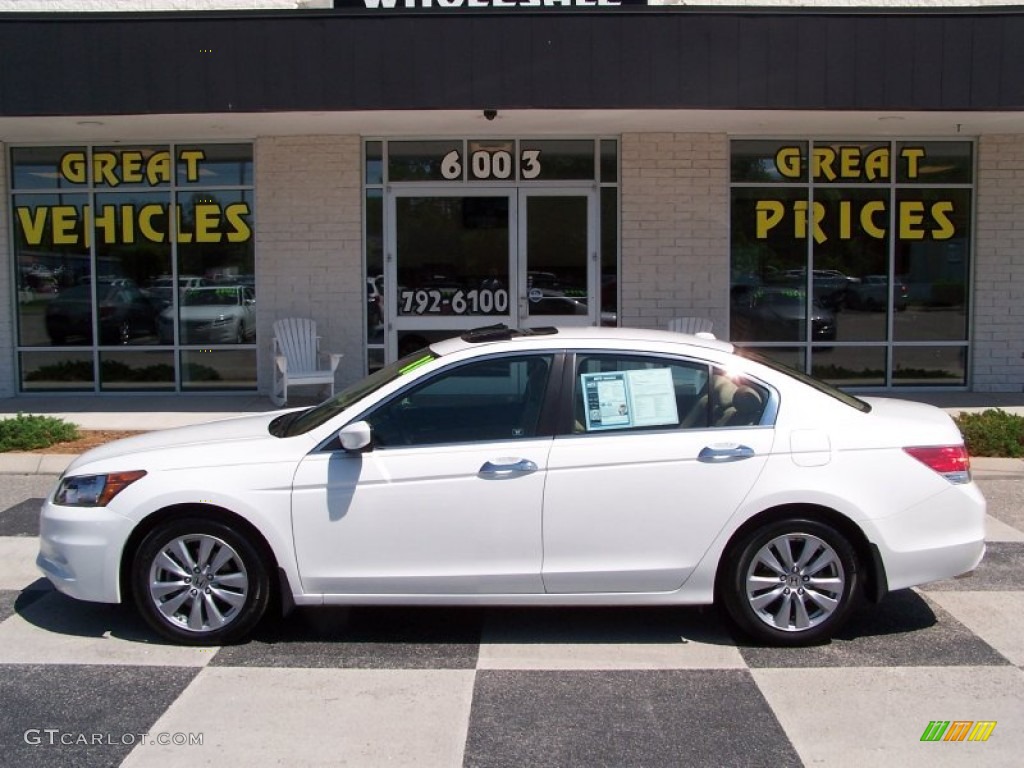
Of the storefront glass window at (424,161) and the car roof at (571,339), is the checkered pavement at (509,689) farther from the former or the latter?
the storefront glass window at (424,161)

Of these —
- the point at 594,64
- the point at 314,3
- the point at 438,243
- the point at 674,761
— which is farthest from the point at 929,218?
the point at 674,761

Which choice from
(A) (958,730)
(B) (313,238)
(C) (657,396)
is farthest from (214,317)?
(A) (958,730)

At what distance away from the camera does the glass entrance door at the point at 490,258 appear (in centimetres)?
1341

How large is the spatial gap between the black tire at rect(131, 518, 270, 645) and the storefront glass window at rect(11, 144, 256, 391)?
28.7 ft

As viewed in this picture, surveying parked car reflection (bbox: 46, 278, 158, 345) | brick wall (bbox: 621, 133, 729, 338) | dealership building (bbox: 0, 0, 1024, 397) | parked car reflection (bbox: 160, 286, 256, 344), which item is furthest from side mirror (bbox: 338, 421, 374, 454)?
parked car reflection (bbox: 46, 278, 158, 345)

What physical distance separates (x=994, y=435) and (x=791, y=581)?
5545 mm

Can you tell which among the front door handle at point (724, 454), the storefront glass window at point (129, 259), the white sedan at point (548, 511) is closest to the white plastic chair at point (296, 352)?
the storefront glass window at point (129, 259)

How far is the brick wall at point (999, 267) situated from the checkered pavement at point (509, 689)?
829 cm

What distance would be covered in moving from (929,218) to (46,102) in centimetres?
1050

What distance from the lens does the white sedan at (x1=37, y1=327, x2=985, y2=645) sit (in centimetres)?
517

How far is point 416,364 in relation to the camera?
5625 mm

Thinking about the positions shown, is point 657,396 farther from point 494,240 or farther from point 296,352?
point 296,352

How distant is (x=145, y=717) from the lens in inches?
179

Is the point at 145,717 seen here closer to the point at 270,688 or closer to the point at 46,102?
the point at 270,688
